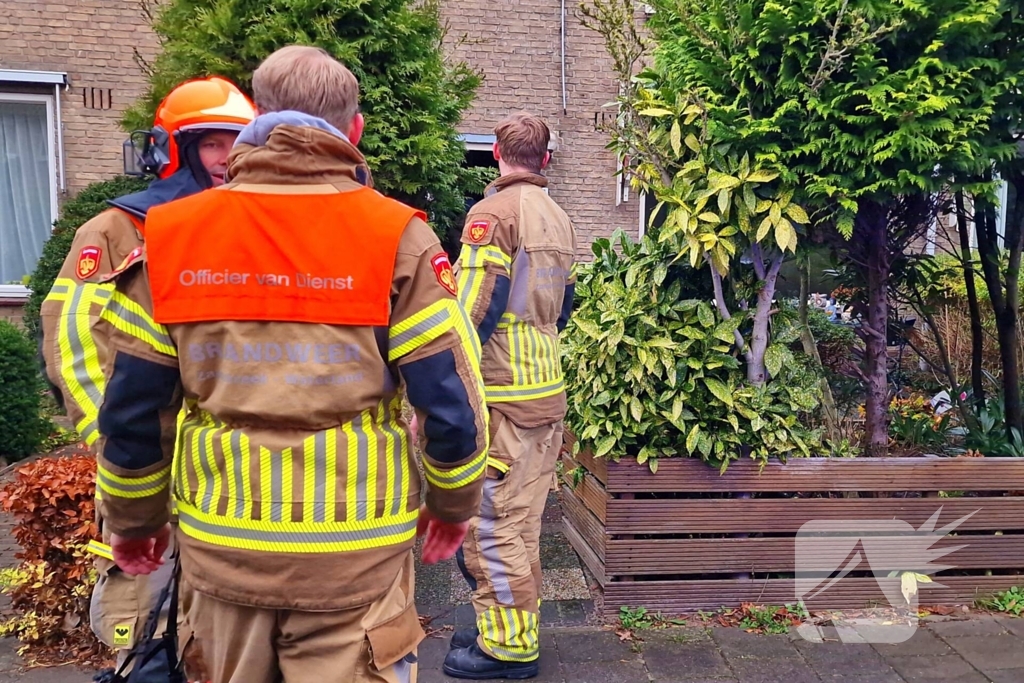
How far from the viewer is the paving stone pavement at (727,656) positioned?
3475 mm

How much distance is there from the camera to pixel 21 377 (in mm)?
6461

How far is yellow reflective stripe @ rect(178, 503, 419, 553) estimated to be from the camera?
1744 millimetres

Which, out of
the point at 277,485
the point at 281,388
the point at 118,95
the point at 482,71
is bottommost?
the point at 277,485

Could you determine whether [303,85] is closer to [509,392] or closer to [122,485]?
[122,485]

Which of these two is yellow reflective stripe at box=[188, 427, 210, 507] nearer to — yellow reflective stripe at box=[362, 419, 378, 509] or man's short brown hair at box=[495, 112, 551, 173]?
yellow reflective stripe at box=[362, 419, 378, 509]

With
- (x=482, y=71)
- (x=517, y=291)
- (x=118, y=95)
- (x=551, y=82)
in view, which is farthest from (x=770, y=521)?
(x=118, y=95)

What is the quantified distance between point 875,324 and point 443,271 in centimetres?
327

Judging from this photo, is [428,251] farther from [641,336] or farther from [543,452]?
[641,336]

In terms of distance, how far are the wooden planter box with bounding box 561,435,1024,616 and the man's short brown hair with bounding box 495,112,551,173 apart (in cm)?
146

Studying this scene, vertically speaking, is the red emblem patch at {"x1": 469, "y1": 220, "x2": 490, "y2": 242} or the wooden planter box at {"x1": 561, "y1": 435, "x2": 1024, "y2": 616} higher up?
the red emblem patch at {"x1": 469, "y1": 220, "x2": 490, "y2": 242}

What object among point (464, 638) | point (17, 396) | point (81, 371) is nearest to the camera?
point (81, 371)

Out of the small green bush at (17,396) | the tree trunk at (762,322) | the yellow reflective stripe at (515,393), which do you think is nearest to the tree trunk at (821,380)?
the tree trunk at (762,322)

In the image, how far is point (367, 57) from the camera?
5219 mm
